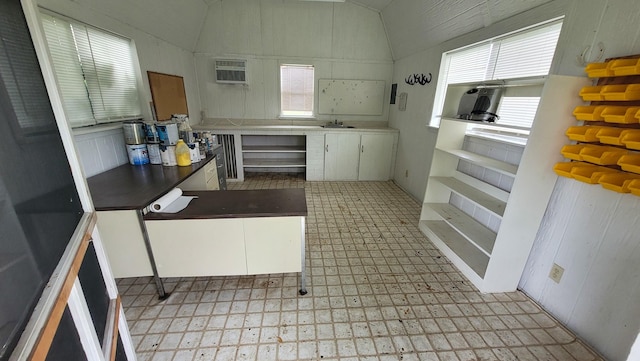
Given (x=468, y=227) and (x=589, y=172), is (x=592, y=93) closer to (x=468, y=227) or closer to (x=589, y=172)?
(x=589, y=172)

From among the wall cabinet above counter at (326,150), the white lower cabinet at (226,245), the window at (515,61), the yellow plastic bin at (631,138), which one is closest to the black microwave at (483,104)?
the window at (515,61)

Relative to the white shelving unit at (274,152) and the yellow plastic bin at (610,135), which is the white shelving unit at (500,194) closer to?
the yellow plastic bin at (610,135)

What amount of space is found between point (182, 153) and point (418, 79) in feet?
11.2

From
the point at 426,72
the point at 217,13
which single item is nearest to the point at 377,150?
the point at 426,72

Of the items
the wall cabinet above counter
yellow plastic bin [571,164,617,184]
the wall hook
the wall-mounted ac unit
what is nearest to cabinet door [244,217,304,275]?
yellow plastic bin [571,164,617,184]

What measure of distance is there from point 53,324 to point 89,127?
2.13 meters

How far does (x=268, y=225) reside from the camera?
1740mm

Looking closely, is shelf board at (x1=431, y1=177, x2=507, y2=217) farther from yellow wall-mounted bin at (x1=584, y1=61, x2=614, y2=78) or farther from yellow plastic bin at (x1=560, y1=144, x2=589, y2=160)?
yellow wall-mounted bin at (x1=584, y1=61, x2=614, y2=78)

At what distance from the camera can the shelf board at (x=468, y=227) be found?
2.16 m

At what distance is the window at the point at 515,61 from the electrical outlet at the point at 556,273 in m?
1.04

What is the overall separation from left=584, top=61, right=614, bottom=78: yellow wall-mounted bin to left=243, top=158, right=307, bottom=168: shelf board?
3712 millimetres

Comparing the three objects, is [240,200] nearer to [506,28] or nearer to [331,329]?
[331,329]

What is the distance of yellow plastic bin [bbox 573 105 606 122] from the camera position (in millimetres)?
1438

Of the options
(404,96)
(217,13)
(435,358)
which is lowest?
(435,358)
